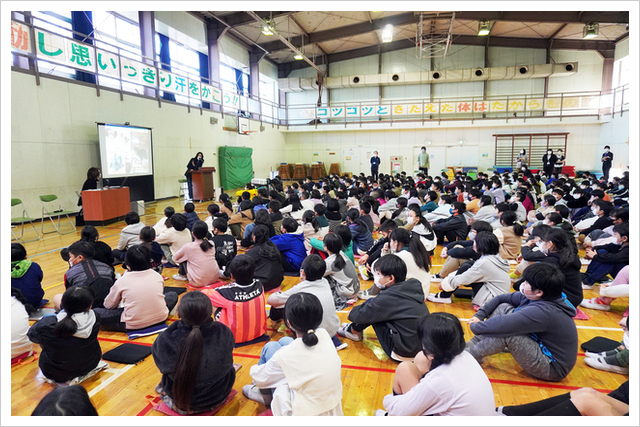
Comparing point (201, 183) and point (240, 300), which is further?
point (201, 183)

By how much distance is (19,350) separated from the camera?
2.74 metres

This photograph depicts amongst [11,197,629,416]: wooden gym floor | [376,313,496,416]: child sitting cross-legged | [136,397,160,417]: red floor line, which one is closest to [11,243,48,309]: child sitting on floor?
[11,197,629,416]: wooden gym floor

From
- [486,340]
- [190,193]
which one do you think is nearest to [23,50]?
[190,193]

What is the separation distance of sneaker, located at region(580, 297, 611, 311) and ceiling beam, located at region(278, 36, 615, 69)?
15781 millimetres

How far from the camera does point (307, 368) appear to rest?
180 centimetres

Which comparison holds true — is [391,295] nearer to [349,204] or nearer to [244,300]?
[244,300]

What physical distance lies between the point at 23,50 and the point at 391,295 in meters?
8.14

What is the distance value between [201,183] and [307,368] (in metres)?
10.3

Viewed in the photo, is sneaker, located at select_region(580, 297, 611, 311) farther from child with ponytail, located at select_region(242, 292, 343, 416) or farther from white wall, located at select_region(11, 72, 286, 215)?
white wall, located at select_region(11, 72, 286, 215)

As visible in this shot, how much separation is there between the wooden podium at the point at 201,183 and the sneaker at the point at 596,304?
9898mm

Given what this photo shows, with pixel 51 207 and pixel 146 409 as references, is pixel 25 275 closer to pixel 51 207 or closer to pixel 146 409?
pixel 146 409

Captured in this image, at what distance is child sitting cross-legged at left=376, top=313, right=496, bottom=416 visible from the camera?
1.62 m

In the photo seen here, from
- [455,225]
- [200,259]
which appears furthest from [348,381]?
[455,225]

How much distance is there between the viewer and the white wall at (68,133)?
7336mm
